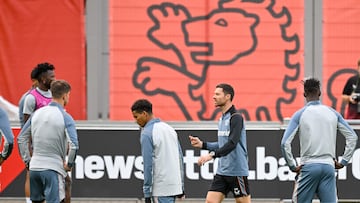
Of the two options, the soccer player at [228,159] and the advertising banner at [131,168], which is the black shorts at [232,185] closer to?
the soccer player at [228,159]

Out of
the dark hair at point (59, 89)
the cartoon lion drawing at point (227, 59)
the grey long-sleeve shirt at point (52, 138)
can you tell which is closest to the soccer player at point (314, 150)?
the grey long-sleeve shirt at point (52, 138)

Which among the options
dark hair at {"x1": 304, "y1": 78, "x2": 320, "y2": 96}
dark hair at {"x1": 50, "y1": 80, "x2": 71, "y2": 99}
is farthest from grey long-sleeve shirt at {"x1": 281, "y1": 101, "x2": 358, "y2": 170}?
dark hair at {"x1": 50, "y1": 80, "x2": 71, "y2": 99}

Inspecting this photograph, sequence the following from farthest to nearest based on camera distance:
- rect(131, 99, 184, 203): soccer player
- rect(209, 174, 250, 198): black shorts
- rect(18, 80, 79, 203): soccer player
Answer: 1. rect(209, 174, 250, 198): black shorts
2. rect(18, 80, 79, 203): soccer player
3. rect(131, 99, 184, 203): soccer player

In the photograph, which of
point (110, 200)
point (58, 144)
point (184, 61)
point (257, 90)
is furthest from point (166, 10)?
point (58, 144)

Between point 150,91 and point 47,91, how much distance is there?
2.69 m

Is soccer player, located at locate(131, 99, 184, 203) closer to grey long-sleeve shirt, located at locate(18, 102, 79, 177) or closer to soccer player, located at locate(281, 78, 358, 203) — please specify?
grey long-sleeve shirt, located at locate(18, 102, 79, 177)

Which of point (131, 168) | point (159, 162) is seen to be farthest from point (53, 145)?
point (131, 168)

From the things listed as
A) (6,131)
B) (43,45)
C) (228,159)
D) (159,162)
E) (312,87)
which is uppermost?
(43,45)

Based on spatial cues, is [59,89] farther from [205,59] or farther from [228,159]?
[205,59]

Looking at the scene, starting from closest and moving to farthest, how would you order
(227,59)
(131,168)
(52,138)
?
(52,138) < (131,168) < (227,59)

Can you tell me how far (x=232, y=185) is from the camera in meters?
11.6

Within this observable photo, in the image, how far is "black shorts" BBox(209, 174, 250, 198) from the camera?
11.6 meters

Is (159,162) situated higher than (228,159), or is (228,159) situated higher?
(159,162)

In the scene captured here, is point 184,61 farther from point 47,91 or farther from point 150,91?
point 47,91
